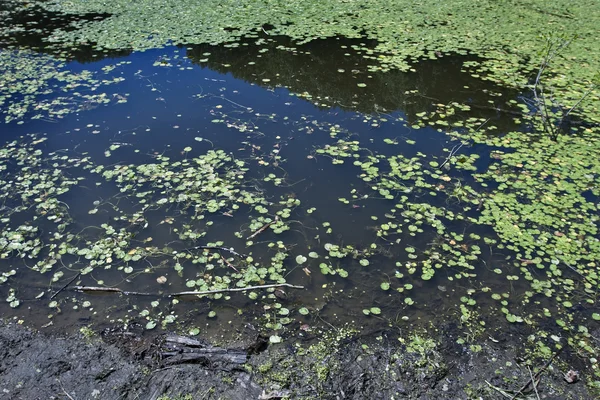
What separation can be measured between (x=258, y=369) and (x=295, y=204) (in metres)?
1.67

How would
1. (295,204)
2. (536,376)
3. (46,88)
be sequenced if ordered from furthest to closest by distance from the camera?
(46,88) < (295,204) < (536,376)

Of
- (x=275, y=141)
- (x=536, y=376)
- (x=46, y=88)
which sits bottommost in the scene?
(x=46, y=88)

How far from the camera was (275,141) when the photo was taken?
5.02 meters

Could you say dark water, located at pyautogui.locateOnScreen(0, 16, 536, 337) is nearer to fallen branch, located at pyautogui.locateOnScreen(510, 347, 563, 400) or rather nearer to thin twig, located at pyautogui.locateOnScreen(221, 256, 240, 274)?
thin twig, located at pyautogui.locateOnScreen(221, 256, 240, 274)

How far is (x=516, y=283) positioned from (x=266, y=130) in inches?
118

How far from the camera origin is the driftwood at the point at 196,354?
2.81 metres

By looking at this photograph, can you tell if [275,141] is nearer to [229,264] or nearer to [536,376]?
[229,264]

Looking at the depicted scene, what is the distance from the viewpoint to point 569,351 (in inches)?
115

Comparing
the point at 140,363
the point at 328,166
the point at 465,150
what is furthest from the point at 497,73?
the point at 140,363

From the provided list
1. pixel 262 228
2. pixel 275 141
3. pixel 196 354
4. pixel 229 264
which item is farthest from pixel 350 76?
pixel 196 354

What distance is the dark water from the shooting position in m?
3.22

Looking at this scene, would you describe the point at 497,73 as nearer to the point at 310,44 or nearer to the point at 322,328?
the point at 310,44

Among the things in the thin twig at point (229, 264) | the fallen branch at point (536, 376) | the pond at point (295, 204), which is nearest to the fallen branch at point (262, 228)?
the pond at point (295, 204)

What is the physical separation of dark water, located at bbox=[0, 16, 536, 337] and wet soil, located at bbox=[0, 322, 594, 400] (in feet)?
0.60
